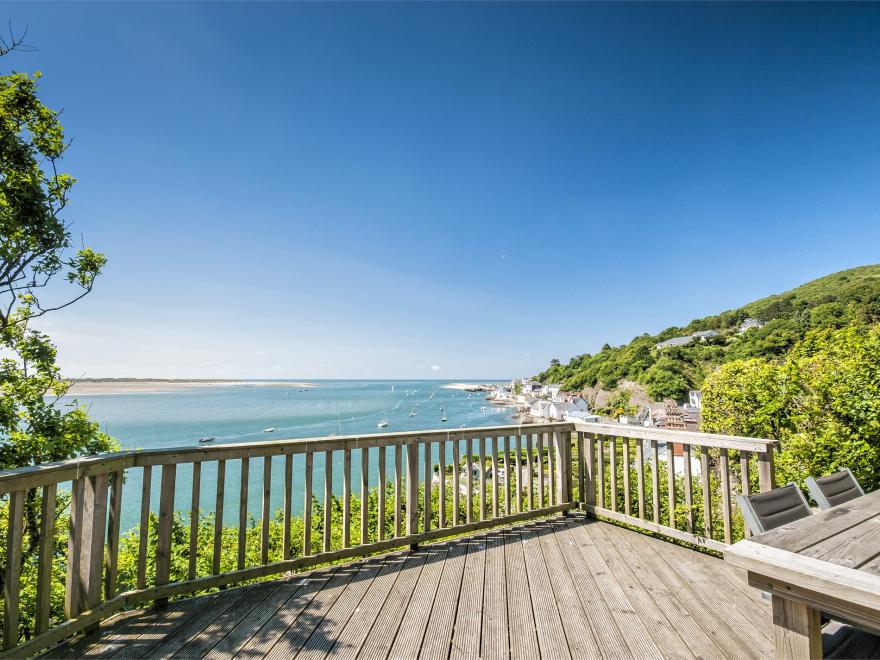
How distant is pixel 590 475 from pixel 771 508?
7.19 ft

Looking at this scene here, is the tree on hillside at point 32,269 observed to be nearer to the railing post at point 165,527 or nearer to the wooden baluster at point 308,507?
the railing post at point 165,527

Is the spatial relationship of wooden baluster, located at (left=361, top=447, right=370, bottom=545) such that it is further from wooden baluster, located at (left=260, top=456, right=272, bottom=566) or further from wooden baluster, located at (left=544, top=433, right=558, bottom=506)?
wooden baluster, located at (left=544, top=433, right=558, bottom=506)

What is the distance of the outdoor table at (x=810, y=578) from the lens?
1025 mm

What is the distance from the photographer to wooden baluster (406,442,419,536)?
127 inches

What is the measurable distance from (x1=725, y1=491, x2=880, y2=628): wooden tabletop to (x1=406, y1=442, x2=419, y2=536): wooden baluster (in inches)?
95.6

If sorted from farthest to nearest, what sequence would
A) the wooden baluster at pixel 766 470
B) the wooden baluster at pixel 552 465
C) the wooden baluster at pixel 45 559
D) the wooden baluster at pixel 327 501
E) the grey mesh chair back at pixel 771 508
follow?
1. the wooden baluster at pixel 552 465
2. the wooden baluster at pixel 327 501
3. the wooden baluster at pixel 766 470
4. the wooden baluster at pixel 45 559
5. the grey mesh chair back at pixel 771 508


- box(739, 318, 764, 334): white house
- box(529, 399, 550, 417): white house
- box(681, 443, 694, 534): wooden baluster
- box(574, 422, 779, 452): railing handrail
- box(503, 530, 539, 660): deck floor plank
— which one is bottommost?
box(529, 399, 550, 417): white house

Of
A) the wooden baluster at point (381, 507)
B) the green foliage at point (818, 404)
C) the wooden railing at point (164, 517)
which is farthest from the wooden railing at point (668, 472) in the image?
the green foliage at point (818, 404)

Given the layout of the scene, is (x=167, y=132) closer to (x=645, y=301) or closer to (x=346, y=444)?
(x=346, y=444)

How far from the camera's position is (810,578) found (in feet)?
3.44

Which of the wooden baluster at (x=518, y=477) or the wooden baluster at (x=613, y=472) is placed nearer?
the wooden baluster at (x=613, y=472)

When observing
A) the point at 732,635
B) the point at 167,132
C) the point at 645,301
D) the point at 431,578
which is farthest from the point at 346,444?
the point at 645,301

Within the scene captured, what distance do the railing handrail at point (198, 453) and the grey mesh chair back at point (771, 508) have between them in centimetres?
196

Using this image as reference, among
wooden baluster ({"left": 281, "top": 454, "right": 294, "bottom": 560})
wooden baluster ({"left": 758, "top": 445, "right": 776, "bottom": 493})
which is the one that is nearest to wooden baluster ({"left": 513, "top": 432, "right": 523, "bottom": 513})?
wooden baluster ({"left": 758, "top": 445, "right": 776, "bottom": 493})
